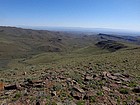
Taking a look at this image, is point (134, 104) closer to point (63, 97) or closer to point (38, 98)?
point (63, 97)

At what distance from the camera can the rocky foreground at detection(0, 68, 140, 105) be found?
11.1m

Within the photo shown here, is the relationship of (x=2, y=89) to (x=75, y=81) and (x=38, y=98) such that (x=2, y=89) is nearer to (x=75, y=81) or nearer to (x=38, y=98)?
(x=38, y=98)

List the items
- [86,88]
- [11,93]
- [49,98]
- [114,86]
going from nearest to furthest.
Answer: [49,98] < [11,93] < [86,88] < [114,86]

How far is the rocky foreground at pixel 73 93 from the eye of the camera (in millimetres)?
11141

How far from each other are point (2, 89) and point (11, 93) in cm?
144

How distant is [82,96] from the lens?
11828mm

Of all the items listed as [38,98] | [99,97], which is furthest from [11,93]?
[99,97]

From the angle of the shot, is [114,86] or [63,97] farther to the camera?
[114,86]

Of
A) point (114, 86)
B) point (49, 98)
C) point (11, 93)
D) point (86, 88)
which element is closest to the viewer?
point (49, 98)

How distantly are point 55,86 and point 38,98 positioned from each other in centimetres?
194

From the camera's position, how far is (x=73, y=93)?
12.1 meters

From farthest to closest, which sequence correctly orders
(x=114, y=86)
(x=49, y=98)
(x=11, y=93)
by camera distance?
1. (x=114, y=86)
2. (x=11, y=93)
3. (x=49, y=98)

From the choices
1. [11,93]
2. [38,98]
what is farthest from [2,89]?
[38,98]

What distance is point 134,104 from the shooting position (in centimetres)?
1157
